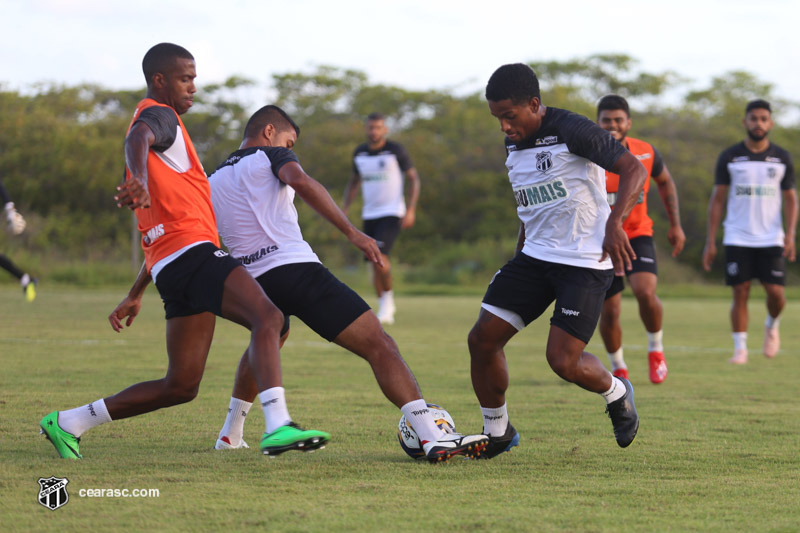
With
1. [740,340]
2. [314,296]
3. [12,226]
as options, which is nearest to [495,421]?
[314,296]

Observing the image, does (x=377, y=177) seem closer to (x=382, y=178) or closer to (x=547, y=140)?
(x=382, y=178)

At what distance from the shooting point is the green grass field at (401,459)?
12.0ft

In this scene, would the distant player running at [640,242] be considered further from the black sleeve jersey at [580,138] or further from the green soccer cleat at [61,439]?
the green soccer cleat at [61,439]

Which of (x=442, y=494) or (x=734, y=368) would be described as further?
(x=734, y=368)

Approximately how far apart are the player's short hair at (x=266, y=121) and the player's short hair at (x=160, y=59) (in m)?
0.56

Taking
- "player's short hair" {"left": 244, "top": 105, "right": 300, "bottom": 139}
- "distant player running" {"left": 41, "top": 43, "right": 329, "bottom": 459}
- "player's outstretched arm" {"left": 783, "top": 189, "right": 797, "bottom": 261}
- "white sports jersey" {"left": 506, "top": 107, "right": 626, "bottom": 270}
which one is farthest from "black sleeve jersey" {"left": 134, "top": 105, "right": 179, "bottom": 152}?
"player's outstretched arm" {"left": 783, "top": 189, "right": 797, "bottom": 261}

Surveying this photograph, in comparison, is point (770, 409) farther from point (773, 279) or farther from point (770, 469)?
point (773, 279)

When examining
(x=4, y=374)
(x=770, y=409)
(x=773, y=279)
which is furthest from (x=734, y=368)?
(x=4, y=374)

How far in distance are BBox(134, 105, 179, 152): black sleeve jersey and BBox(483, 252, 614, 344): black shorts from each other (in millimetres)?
1710

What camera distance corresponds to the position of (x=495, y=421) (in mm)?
5219

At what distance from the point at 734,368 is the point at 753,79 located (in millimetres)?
58255

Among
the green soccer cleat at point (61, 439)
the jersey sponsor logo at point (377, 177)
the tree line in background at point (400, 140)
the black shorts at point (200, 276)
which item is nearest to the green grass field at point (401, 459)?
the green soccer cleat at point (61, 439)

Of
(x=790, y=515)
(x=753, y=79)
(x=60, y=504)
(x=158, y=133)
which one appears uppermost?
(x=158, y=133)

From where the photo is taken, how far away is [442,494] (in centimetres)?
407
